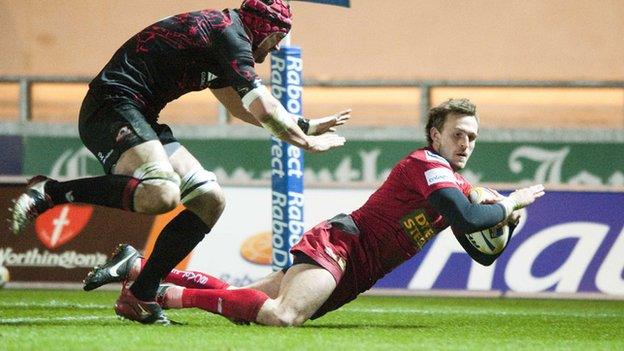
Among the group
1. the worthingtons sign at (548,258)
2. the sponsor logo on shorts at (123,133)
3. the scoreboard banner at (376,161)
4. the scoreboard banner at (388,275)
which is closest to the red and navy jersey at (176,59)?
the sponsor logo on shorts at (123,133)

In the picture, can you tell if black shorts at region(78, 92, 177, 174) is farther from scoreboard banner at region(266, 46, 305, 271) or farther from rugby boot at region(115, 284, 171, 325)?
scoreboard banner at region(266, 46, 305, 271)

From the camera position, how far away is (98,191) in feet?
21.7

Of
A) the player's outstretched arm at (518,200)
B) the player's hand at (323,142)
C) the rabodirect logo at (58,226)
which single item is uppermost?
the player's hand at (323,142)

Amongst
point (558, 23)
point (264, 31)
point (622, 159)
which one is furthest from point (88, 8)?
point (264, 31)

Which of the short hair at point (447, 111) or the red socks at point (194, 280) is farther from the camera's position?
the red socks at point (194, 280)

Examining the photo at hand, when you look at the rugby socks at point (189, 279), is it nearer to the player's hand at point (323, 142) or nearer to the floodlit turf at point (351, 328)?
the floodlit turf at point (351, 328)

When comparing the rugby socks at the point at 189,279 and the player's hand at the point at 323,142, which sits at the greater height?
the player's hand at the point at 323,142

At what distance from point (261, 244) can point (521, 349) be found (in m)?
4.83

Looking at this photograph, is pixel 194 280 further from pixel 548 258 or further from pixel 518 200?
pixel 548 258

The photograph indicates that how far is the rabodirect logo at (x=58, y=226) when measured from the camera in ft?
35.0

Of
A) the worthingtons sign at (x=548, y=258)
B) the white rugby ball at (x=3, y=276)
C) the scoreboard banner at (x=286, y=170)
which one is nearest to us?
the scoreboard banner at (x=286, y=170)

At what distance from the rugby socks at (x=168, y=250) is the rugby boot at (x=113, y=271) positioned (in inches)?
8.0

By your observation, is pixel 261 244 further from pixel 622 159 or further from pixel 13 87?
pixel 13 87

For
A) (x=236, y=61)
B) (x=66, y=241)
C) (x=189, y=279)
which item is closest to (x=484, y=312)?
(x=189, y=279)
